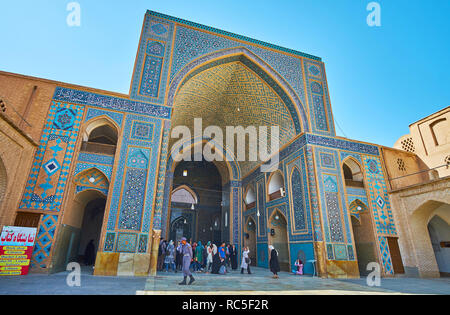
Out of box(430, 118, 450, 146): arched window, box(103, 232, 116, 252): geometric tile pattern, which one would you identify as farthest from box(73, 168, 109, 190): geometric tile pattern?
box(430, 118, 450, 146): arched window

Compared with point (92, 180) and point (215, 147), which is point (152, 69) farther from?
point (215, 147)

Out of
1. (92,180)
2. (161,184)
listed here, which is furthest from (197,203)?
(92,180)

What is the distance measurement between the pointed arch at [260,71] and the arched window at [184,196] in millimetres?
8076

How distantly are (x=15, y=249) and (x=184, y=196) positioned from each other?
34.5 ft

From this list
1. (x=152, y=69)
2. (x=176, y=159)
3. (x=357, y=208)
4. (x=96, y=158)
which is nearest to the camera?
(x=96, y=158)

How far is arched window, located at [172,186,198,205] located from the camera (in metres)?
15.3

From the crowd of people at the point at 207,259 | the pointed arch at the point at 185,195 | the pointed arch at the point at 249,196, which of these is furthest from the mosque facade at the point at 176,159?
the pointed arch at the point at 185,195

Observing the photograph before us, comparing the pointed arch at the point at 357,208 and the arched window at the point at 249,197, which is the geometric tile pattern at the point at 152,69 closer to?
the arched window at the point at 249,197

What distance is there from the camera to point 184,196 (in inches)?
611

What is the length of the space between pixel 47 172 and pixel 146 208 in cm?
254

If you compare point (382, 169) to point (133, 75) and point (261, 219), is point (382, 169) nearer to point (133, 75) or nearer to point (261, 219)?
point (261, 219)

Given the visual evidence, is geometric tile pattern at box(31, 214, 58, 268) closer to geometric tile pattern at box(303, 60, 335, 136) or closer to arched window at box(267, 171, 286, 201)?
arched window at box(267, 171, 286, 201)

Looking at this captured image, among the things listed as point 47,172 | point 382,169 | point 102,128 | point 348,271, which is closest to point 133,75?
point 102,128
